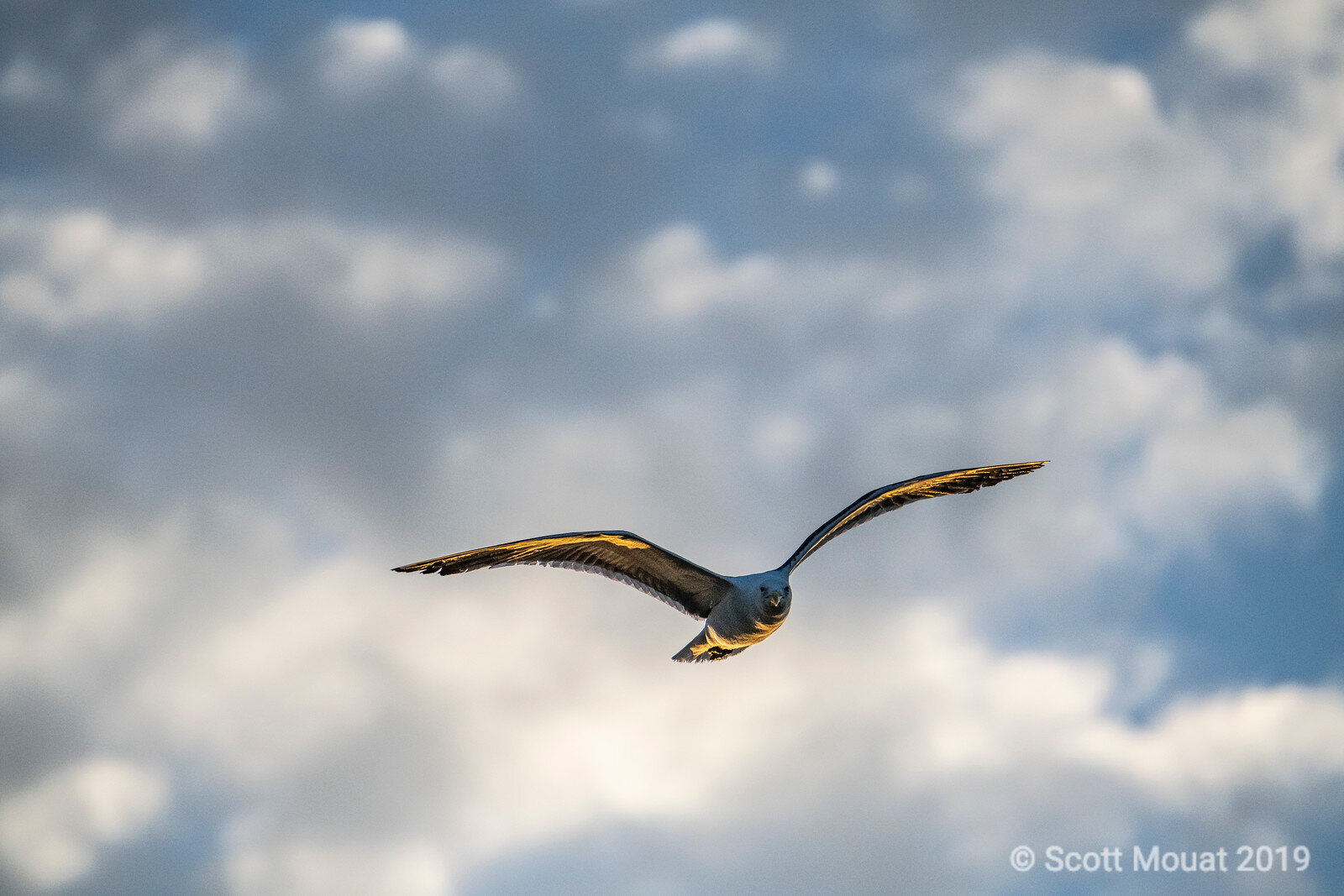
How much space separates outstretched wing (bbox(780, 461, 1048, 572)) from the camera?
2383 cm

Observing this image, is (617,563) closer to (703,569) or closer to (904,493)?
(703,569)

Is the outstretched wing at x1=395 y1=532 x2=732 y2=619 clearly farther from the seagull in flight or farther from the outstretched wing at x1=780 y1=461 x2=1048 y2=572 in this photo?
the outstretched wing at x1=780 y1=461 x2=1048 y2=572

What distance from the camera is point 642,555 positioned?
75.4 feet

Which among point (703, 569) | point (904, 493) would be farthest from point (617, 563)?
point (904, 493)

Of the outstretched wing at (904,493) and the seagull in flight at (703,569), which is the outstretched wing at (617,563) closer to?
the seagull in flight at (703,569)

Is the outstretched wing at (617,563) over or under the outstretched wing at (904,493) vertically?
under

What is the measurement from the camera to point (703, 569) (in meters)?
22.9

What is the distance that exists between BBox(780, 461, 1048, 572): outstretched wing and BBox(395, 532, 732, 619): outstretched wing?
195cm

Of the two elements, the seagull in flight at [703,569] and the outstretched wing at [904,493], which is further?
the outstretched wing at [904,493]

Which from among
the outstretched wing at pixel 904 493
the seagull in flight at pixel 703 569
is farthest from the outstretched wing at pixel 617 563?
the outstretched wing at pixel 904 493

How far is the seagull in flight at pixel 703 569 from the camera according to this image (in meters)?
21.0

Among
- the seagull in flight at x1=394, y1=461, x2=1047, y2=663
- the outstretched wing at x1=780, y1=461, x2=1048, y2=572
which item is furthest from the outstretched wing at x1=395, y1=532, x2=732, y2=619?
the outstretched wing at x1=780, y1=461, x2=1048, y2=572

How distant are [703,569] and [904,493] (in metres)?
5.38

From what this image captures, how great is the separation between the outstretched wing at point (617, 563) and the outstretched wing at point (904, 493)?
1945mm
